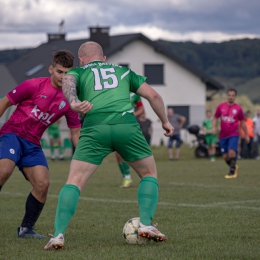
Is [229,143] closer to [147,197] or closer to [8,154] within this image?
[8,154]

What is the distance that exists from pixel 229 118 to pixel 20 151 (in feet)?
30.9

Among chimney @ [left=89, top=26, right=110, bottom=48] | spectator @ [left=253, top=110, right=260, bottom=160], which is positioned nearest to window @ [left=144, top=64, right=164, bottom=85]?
chimney @ [left=89, top=26, right=110, bottom=48]

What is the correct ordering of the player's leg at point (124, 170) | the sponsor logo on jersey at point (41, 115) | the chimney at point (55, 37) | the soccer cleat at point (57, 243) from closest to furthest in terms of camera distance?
the soccer cleat at point (57, 243), the sponsor logo on jersey at point (41, 115), the player's leg at point (124, 170), the chimney at point (55, 37)

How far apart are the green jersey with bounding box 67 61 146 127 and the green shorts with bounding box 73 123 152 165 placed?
7cm

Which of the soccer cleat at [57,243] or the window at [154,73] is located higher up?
the window at [154,73]

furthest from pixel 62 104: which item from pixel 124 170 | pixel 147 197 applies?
pixel 124 170

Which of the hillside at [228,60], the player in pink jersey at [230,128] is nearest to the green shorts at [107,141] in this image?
the player in pink jersey at [230,128]

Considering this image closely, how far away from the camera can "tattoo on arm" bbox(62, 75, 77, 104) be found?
A: 19.1ft

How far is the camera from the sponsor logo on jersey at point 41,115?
710 cm

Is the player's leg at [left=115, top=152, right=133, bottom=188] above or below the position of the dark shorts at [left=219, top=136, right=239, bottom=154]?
below

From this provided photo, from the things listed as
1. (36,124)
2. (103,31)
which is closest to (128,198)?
(36,124)

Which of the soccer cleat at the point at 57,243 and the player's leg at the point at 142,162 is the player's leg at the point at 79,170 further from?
the player's leg at the point at 142,162

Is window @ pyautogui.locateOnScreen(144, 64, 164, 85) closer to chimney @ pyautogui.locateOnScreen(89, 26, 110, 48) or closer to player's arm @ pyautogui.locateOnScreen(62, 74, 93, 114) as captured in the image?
chimney @ pyautogui.locateOnScreen(89, 26, 110, 48)

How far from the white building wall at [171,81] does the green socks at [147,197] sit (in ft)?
124
